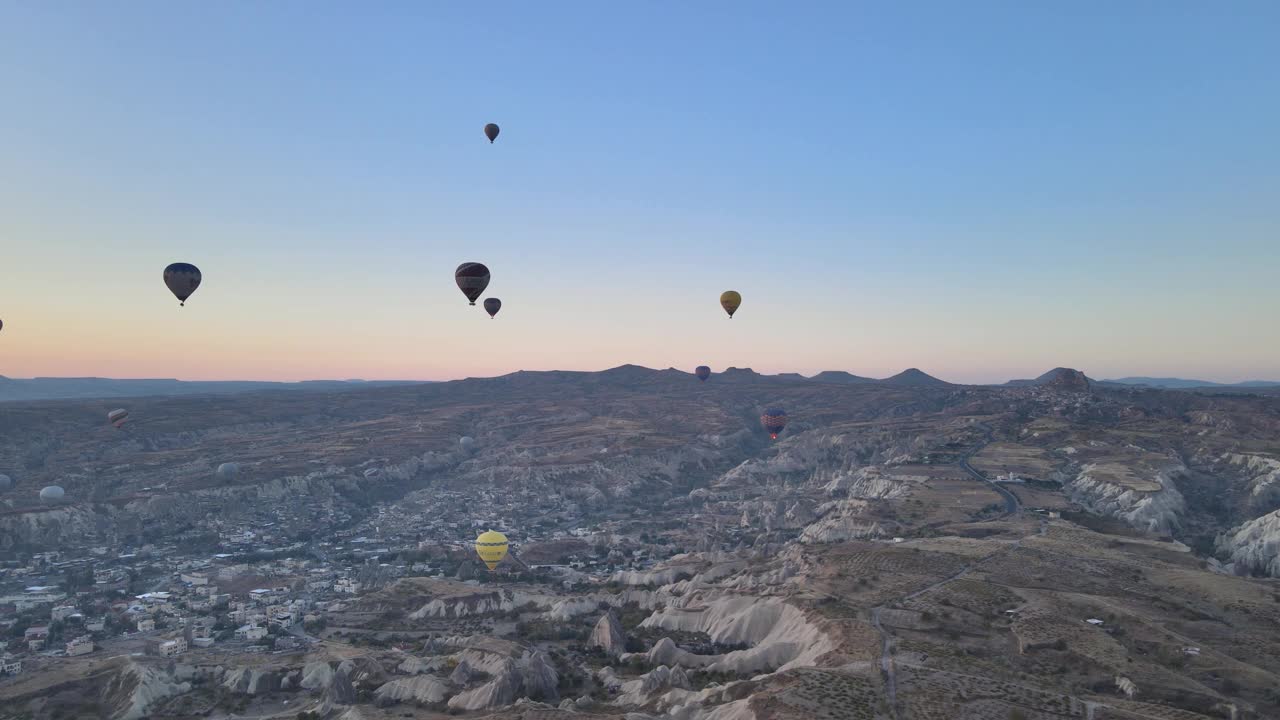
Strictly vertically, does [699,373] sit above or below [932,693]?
above

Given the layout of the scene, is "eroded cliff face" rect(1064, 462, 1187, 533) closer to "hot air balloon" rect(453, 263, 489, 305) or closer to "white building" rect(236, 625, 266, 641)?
"hot air balloon" rect(453, 263, 489, 305)

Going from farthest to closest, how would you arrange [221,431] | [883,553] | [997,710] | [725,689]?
[221,431]
[883,553]
[725,689]
[997,710]

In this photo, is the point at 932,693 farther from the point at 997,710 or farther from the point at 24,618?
the point at 24,618

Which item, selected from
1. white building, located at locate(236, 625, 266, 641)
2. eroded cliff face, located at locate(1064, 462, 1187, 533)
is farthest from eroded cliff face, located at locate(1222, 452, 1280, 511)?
white building, located at locate(236, 625, 266, 641)

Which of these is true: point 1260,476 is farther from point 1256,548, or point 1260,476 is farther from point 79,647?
point 79,647

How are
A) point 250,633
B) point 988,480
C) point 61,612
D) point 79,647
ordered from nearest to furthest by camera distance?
point 79,647 < point 250,633 < point 61,612 < point 988,480

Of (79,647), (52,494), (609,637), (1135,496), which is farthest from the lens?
(52,494)

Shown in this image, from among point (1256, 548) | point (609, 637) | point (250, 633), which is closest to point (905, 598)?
point (609, 637)

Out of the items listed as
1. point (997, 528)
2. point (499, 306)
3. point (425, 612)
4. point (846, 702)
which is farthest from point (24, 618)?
point (997, 528)
